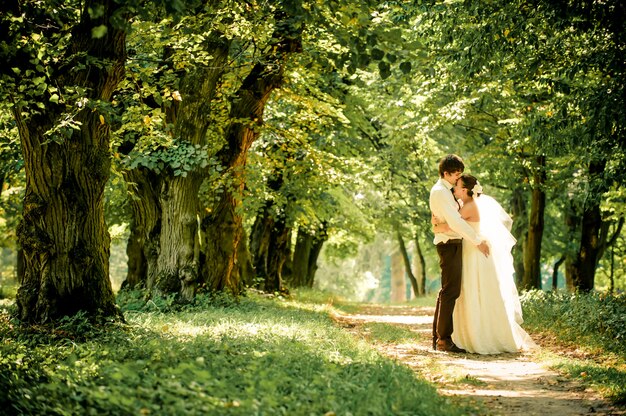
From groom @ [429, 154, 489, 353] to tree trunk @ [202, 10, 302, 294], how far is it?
5408mm

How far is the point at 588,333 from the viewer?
12.3m

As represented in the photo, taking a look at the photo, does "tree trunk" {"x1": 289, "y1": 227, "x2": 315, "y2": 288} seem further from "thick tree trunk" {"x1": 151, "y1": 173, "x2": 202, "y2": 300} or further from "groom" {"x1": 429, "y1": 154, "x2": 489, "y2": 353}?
"groom" {"x1": 429, "y1": 154, "x2": 489, "y2": 353}

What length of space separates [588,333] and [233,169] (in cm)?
813

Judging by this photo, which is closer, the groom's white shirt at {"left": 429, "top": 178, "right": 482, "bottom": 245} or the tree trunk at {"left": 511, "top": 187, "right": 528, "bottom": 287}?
the groom's white shirt at {"left": 429, "top": 178, "right": 482, "bottom": 245}

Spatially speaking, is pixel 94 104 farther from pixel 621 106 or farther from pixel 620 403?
pixel 621 106

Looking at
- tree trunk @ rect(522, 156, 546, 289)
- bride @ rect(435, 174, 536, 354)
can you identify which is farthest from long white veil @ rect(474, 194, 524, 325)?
tree trunk @ rect(522, 156, 546, 289)

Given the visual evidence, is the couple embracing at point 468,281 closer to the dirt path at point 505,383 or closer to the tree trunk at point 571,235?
the dirt path at point 505,383

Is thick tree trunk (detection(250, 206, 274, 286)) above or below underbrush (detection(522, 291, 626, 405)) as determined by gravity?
above

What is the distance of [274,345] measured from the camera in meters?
8.14

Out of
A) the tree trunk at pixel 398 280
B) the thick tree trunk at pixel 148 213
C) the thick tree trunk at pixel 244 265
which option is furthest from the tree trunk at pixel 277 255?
the tree trunk at pixel 398 280

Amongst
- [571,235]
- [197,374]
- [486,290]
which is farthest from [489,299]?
[571,235]

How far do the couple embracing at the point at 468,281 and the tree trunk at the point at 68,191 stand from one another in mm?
5208

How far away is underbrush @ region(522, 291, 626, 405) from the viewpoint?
807 centimetres

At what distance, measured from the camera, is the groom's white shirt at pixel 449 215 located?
36.1ft
